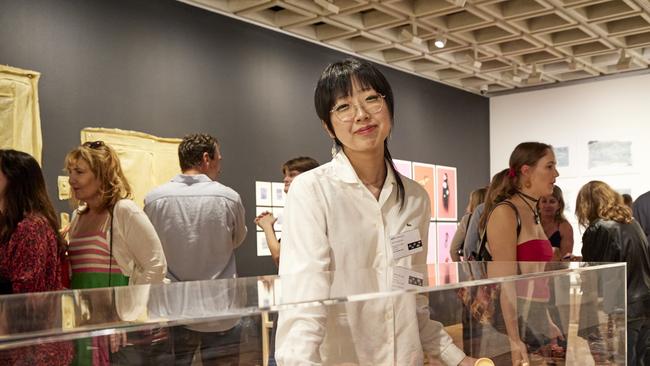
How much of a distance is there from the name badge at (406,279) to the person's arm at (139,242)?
1.74m

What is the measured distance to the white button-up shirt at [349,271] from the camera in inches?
44.2

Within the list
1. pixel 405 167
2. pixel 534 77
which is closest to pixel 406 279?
pixel 405 167

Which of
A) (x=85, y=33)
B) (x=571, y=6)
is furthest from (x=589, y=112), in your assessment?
(x=85, y=33)

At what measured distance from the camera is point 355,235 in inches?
61.0

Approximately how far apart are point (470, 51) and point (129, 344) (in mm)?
7610

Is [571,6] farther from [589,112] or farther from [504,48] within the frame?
[589,112]

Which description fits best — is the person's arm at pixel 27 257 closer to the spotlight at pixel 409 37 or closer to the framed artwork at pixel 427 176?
the spotlight at pixel 409 37

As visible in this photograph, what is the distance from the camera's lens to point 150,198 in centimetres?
353

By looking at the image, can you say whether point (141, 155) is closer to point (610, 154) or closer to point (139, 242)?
point (139, 242)

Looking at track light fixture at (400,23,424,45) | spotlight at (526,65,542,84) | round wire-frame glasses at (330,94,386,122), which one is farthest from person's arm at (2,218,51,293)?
spotlight at (526,65,542,84)

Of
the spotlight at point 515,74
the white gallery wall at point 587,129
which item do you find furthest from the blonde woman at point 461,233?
the white gallery wall at point 587,129

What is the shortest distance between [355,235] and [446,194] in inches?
304

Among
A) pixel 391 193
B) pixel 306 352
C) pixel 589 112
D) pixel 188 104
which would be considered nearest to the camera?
pixel 306 352

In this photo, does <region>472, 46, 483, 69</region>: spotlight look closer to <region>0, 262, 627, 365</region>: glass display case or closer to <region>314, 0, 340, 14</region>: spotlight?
<region>314, 0, 340, 14</region>: spotlight
